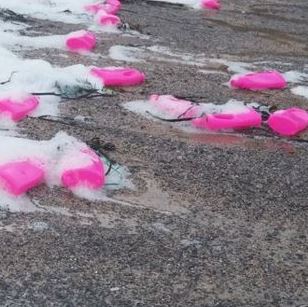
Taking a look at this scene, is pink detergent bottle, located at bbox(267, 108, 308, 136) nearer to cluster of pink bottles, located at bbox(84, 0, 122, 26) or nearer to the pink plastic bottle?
the pink plastic bottle

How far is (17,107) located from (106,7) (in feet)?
13.9

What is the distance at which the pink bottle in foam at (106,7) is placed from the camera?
832 cm

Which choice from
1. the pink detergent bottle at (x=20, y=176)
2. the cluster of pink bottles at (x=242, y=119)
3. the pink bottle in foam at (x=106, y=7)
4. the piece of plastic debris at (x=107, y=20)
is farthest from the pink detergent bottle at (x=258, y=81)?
the pink bottle in foam at (x=106, y=7)

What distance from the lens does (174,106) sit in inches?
198

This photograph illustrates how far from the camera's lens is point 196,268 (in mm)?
3084

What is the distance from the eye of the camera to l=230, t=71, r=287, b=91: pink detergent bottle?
575cm

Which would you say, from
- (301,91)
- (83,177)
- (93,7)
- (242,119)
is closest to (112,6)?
(93,7)

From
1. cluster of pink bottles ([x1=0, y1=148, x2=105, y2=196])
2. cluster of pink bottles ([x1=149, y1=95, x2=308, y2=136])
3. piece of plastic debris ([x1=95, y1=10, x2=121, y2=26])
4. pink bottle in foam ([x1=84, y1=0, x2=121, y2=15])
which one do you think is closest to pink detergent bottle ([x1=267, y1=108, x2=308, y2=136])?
cluster of pink bottles ([x1=149, y1=95, x2=308, y2=136])

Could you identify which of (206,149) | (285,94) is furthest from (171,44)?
(206,149)

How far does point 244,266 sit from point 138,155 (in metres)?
1.35

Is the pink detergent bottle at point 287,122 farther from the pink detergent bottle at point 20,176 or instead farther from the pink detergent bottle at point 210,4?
the pink detergent bottle at point 210,4

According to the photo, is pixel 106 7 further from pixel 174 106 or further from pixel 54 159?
pixel 54 159

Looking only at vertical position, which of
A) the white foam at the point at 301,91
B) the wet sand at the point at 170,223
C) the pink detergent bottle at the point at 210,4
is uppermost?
the pink detergent bottle at the point at 210,4

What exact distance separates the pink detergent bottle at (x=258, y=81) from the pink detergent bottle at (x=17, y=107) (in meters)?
1.87
